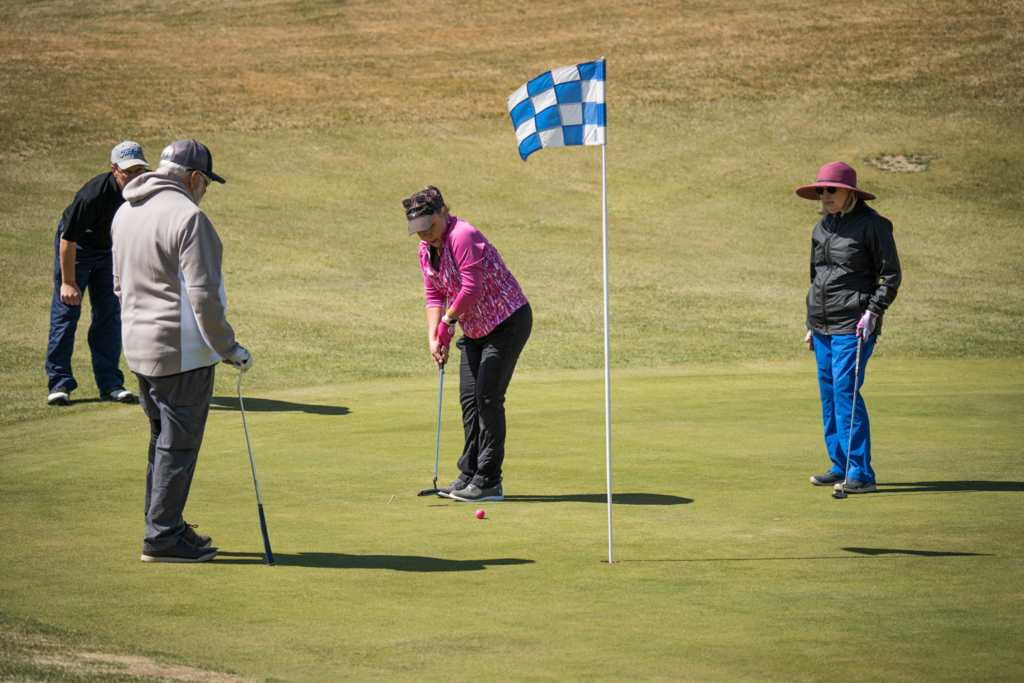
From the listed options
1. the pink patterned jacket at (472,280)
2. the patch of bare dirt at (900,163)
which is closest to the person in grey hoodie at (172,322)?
the pink patterned jacket at (472,280)

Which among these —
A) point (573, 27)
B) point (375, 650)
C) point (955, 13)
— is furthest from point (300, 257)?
point (955, 13)

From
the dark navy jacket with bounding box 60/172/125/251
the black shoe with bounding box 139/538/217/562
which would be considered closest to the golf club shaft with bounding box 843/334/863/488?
the black shoe with bounding box 139/538/217/562

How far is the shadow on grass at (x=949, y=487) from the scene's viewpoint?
258 inches

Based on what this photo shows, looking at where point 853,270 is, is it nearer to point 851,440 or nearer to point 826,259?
point 826,259

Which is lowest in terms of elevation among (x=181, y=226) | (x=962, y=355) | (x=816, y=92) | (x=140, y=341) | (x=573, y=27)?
(x=962, y=355)

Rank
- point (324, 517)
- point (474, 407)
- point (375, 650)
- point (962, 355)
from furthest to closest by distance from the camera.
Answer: point (962, 355)
point (474, 407)
point (324, 517)
point (375, 650)

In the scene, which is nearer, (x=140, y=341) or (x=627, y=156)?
(x=140, y=341)

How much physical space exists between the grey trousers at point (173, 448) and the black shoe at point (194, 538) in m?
0.04

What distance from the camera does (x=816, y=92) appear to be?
30.3 metres

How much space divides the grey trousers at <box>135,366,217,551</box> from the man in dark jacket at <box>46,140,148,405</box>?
15.1 ft

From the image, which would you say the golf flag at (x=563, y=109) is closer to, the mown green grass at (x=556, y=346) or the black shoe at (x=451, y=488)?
the black shoe at (x=451, y=488)

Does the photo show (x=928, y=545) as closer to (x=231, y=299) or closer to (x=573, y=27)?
(x=231, y=299)

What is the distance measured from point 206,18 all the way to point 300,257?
19.7 m

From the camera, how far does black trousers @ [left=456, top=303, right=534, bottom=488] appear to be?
6543mm
